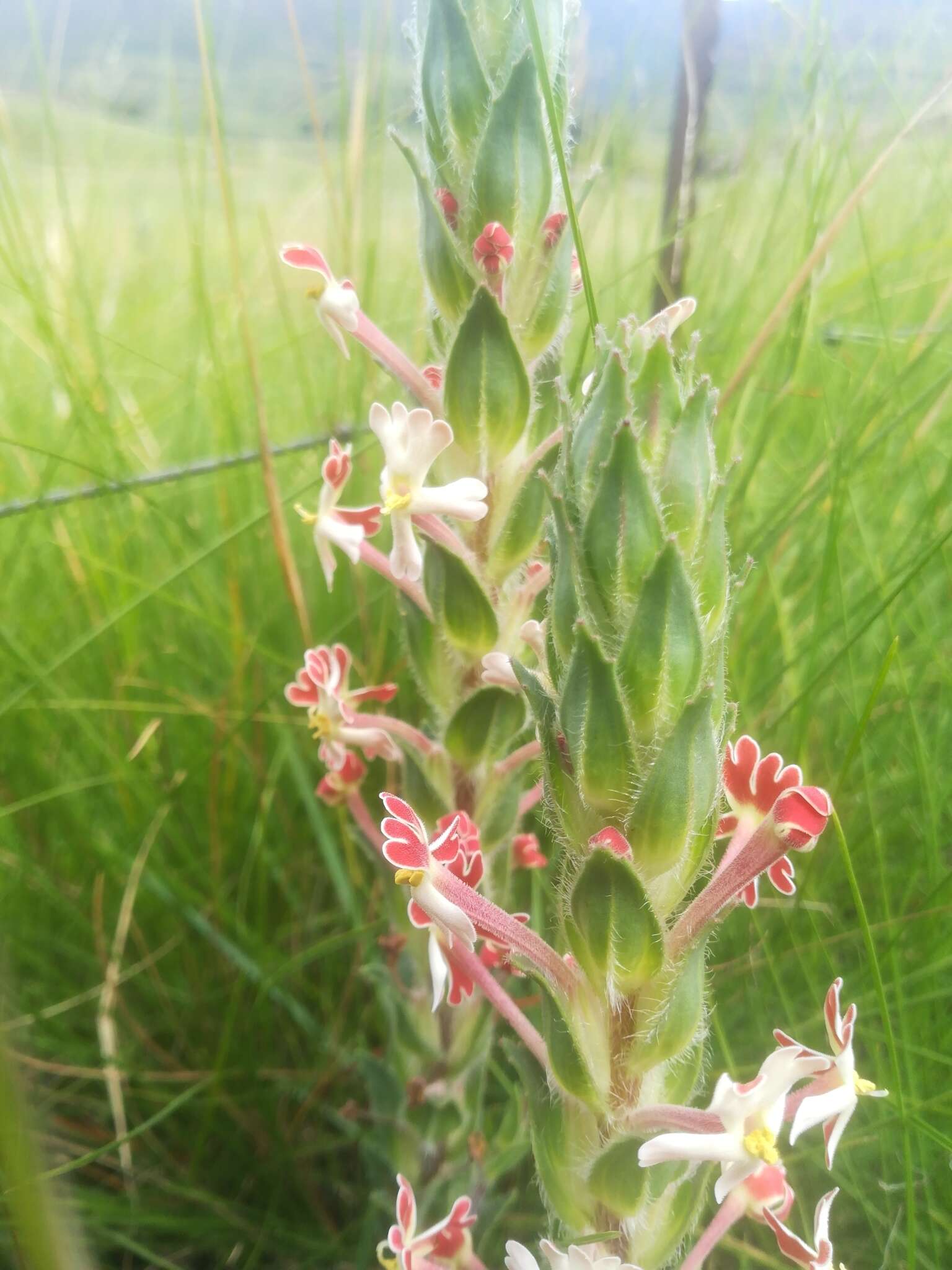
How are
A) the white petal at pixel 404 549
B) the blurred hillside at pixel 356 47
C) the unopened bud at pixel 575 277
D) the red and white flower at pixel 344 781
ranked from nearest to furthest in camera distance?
the white petal at pixel 404 549 → the unopened bud at pixel 575 277 → the red and white flower at pixel 344 781 → the blurred hillside at pixel 356 47

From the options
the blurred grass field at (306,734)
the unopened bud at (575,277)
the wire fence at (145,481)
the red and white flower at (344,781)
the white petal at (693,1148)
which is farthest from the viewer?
the wire fence at (145,481)

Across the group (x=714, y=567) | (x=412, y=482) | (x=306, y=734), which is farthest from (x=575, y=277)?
(x=306, y=734)

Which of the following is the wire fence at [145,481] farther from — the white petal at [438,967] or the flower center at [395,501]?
the white petal at [438,967]

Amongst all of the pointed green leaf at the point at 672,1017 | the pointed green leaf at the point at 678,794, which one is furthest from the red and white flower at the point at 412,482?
the pointed green leaf at the point at 672,1017

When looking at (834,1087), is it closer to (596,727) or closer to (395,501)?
(596,727)

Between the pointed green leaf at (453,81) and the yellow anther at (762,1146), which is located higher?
the pointed green leaf at (453,81)

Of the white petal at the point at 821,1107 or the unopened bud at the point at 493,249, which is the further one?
the unopened bud at the point at 493,249

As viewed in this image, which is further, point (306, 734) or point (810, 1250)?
point (306, 734)

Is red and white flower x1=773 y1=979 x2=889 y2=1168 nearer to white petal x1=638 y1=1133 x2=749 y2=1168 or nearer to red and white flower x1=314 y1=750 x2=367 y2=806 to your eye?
white petal x1=638 y1=1133 x2=749 y2=1168

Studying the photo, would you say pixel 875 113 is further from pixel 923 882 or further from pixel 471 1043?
pixel 471 1043
